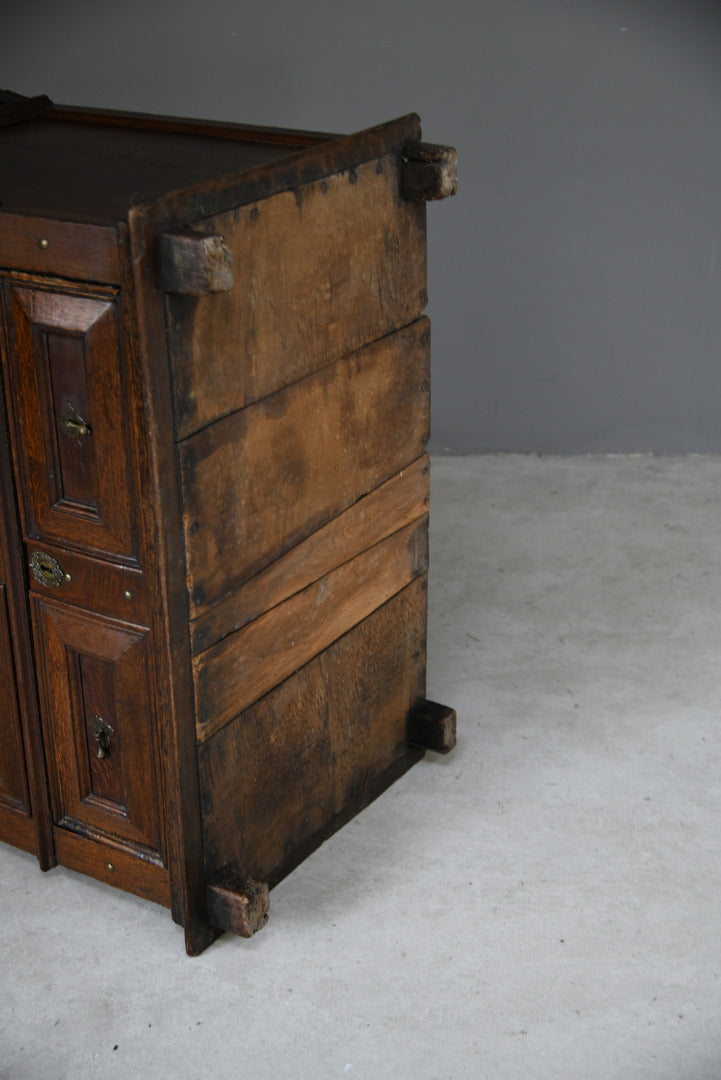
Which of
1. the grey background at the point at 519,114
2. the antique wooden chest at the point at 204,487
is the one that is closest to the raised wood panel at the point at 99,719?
the antique wooden chest at the point at 204,487

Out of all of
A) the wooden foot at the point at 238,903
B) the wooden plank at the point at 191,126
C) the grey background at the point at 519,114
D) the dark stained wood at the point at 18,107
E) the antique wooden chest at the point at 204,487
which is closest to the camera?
the antique wooden chest at the point at 204,487

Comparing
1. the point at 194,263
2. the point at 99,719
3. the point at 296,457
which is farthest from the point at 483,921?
the point at 194,263

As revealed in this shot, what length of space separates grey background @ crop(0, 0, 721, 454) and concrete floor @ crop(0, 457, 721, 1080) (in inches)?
40.0

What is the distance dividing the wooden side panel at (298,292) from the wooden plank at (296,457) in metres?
0.04

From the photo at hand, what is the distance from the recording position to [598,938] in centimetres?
235

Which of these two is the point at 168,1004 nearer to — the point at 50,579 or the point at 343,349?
the point at 50,579

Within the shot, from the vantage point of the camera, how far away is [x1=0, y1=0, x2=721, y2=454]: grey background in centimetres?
370

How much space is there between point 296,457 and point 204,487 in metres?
0.23

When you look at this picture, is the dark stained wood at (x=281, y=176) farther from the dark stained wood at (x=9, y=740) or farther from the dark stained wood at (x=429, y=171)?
the dark stained wood at (x=9, y=740)

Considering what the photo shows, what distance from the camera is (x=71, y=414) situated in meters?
2.08

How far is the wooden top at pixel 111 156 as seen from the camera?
2068 mm

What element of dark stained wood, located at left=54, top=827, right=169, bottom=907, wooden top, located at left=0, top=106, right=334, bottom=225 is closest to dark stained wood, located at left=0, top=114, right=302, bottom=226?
wooden top, located at left=0, top=106, right=334, bottom=225

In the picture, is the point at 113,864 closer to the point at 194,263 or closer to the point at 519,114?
the point at 194,263

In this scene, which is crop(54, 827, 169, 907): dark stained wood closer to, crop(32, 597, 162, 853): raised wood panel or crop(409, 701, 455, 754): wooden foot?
crop(32, 597, 162, 853): raised wood panel
